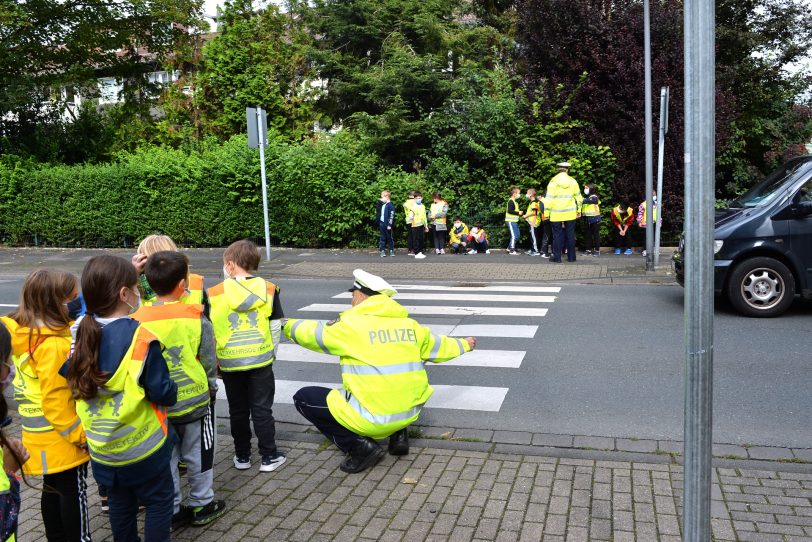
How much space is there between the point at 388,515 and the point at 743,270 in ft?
23.9

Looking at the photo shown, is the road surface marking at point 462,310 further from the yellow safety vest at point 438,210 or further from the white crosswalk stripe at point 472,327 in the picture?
the yellow safety vest at point 438,210

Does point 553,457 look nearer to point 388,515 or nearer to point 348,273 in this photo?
point 388,515

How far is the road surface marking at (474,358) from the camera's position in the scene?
26.1ft

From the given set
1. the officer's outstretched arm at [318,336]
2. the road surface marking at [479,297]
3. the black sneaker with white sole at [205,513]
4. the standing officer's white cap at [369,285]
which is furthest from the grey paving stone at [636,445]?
the road surface marking at [479,297]

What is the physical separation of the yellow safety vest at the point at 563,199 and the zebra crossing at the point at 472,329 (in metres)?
2.98

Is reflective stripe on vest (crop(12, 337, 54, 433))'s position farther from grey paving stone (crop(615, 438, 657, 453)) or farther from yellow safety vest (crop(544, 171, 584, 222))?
yellow safety vest (crop(544, 171, 584, 222))

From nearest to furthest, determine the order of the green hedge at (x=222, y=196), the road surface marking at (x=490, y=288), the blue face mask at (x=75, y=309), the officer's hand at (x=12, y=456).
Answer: the officer's hand at (x=12, y=456)
the blue face mask at (x=75, y=309)
the road surface marking at (x=490, y=288)
the green hedge at (x=222, y=196)

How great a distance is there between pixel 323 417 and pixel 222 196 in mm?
17305

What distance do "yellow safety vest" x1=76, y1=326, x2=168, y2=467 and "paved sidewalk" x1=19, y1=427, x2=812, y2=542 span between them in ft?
3.15

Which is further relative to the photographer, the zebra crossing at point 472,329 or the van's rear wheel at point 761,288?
the van's rear wheel at point 761,288

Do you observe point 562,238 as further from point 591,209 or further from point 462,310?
point 462,310

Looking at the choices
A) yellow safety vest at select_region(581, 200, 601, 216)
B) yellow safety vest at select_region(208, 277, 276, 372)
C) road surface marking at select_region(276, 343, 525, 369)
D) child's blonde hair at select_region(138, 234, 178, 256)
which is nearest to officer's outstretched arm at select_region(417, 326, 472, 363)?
yellow safety vest at select_region(208, 277, 276, 372)

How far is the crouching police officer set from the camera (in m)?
4.94

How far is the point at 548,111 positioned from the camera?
18812 millimetres
